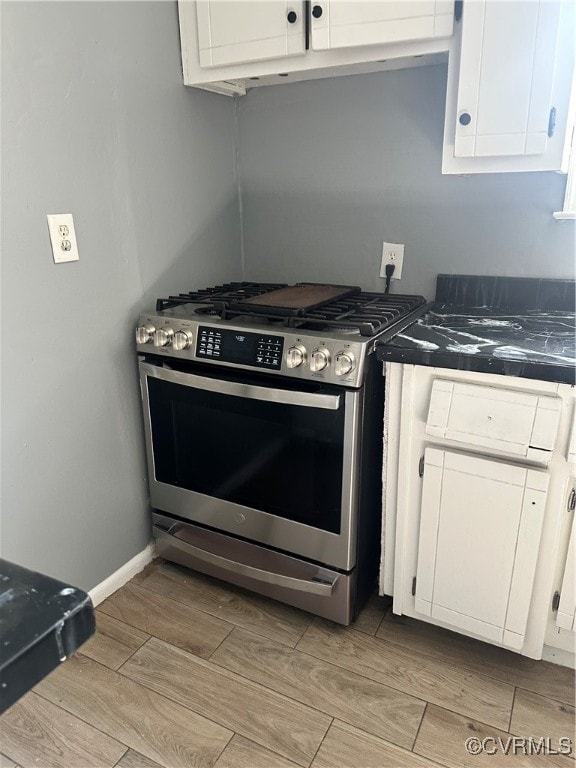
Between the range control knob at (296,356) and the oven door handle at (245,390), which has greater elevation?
the range control knob at (296,356)

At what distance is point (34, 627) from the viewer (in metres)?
0.53

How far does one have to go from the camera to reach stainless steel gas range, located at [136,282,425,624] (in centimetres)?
143

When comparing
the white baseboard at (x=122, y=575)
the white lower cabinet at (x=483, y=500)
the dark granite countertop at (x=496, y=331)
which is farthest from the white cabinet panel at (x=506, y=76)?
the white baseboard at (x=122, y=575)

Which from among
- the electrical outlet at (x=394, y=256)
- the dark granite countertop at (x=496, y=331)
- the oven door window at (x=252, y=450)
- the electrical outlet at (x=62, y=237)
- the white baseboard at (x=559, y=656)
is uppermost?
the electrical outlet at (x=62, y=237)

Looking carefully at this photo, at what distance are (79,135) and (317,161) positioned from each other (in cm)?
85

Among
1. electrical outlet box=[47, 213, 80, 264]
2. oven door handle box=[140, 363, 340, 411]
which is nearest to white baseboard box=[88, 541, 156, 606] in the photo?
oven door handle box=[140, 363, 340, 411]

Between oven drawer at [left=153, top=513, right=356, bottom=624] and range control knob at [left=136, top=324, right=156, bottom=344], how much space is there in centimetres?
61

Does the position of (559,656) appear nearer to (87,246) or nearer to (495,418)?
(495,418)

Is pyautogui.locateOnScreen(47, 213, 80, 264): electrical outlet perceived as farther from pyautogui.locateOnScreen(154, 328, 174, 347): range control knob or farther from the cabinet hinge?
the cabinet hinge

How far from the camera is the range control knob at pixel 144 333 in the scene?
Answer: 166 cm

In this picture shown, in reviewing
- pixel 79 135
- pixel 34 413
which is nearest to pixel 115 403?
pixel 34 413

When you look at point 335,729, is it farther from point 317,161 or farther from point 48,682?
point 317,161

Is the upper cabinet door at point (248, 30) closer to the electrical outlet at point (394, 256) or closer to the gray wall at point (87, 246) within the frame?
the gray wall at point (87, 246)

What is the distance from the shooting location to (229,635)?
1.63 m
